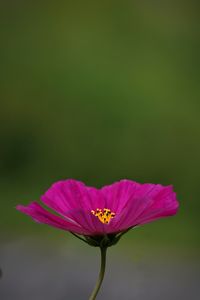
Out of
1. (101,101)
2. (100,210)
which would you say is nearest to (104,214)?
(100,210)

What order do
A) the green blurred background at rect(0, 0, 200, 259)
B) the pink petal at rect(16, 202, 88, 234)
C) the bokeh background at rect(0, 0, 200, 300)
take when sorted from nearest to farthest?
the pink petal at rect(16, 202, 88, 234) < the bokeh background at rect(0, 0, 200, 300) < the green blurred background at rect(0, 0, 200, 259)

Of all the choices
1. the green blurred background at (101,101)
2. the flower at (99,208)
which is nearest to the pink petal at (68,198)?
the flower at (99,208)

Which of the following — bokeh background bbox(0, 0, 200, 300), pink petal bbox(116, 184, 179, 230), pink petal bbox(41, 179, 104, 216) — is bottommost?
bokeh background bbox(0, 0, 200, 300)

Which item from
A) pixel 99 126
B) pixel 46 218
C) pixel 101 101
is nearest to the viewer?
pixel 46 218

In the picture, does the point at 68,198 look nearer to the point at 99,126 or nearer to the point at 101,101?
the point at 99,126

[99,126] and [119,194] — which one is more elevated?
[119,194]

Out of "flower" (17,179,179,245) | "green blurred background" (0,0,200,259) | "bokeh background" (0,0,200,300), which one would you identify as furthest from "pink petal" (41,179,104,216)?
"green blurred background" (0,0,200,259)

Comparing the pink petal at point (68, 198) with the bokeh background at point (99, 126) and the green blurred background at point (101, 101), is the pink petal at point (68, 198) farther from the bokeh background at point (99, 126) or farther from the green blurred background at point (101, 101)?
the green blurred background at point (101, 101)

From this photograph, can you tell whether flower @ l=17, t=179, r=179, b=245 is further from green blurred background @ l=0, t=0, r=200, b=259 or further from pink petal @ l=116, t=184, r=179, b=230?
green blurred background @ l=0, t=0, r=200, b=259
